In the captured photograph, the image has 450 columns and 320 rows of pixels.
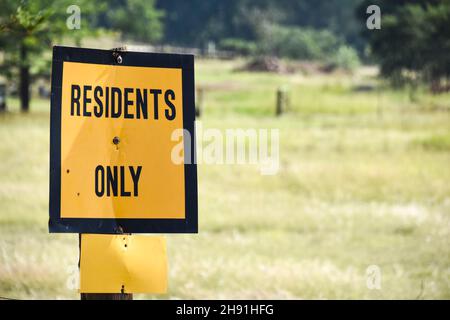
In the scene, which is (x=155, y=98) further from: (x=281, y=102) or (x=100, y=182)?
(x=281, y=102)

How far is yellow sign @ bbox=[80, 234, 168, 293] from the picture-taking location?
4344mm

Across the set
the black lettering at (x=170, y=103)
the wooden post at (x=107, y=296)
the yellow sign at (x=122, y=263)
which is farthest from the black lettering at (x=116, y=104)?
the wooden post at (x=107, y=296)

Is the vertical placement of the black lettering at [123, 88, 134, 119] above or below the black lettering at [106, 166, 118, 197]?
above

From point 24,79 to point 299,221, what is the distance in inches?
1022

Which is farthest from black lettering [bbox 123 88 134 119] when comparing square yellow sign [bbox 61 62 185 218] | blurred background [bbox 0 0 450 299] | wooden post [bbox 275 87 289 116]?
wooden post [bbox 275 87 289 116]

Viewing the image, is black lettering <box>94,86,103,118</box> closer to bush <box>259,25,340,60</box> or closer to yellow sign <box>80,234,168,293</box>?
yellow sign <box>80,234,168,293</box>

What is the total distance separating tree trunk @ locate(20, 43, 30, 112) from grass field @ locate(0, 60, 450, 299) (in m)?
4.29

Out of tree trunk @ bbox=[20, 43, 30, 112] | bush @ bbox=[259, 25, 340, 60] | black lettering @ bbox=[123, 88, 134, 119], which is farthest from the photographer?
bush @ bbox=[259, 25, 340, 60]

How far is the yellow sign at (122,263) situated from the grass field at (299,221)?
4.15m

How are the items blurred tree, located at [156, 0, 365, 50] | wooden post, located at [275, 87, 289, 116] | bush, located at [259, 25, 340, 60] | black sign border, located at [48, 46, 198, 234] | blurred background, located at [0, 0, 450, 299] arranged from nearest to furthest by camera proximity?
black sign border, located at [48, 46, 198, 234] → blurred background, located at [0, 0, 450, 299] → wooden post, located at [275, 87, 289, 116] → bush, located at [259, 25, 340, 60] → blurred tree, located at [156, 0, 365, 50]

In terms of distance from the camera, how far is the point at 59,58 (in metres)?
4.36

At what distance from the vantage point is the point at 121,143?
442cm

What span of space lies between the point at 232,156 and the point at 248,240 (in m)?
10.7

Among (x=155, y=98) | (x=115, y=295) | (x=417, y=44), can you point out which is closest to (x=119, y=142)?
(x=155, y=98)
